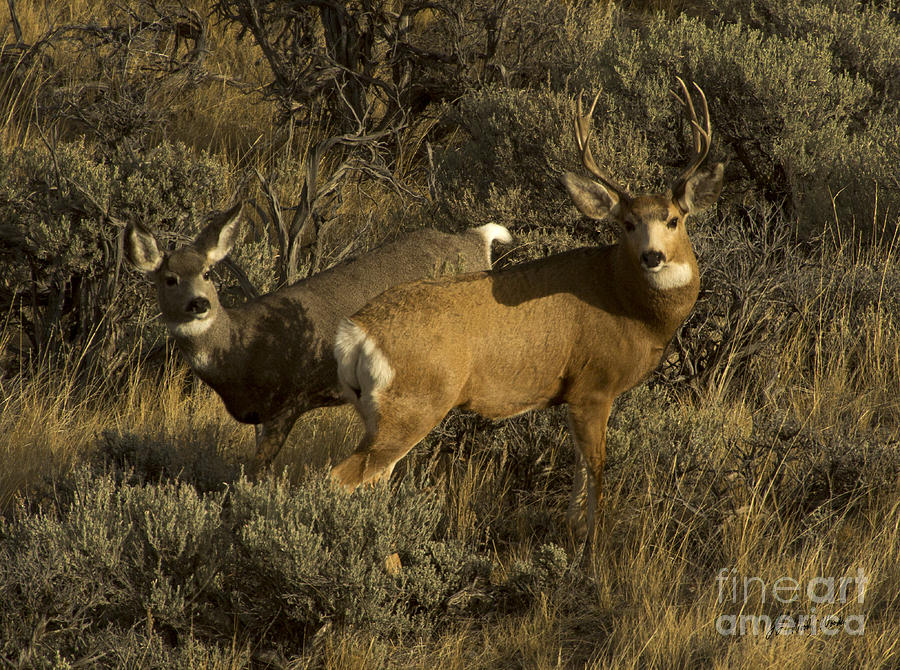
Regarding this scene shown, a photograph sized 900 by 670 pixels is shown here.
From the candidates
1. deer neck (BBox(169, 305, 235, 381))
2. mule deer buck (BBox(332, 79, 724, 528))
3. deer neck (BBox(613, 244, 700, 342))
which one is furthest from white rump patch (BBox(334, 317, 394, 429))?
deer neck (BBox(613, 244, 700, 342))

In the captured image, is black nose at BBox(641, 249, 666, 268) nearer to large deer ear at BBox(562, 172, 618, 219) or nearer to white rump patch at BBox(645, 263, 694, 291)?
white rump patch at BBox(645, 263, 694, 291)

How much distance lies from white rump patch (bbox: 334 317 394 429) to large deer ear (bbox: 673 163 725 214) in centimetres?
157

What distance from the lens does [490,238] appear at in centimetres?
593

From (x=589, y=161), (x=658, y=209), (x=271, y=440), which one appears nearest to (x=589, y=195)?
(x=589, y=161)

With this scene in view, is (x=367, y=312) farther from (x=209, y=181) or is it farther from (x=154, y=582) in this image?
(x=209, y=181)

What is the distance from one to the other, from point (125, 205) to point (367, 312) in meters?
3.52

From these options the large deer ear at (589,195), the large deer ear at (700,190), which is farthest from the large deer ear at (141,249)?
the large deer ear at (700,190)

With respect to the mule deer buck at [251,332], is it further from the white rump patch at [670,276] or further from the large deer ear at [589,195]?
the white rump patch at [670,276]

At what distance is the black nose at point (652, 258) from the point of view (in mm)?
4066

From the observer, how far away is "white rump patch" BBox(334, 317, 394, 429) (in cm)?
387

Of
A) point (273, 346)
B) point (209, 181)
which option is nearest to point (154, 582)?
point (273, 346)

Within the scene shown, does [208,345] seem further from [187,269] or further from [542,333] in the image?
[542,333]

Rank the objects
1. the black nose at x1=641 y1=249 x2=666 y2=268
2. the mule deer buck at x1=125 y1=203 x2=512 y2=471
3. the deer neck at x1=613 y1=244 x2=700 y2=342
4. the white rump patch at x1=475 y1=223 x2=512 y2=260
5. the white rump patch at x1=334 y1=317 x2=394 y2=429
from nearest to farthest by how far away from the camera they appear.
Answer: the white rump patch at x1=334 y1=317 x2=394 y2=429, the black nose at x1=641 y1=249 x2=666 y2=268, the deer neck at x1=613 y1=244 x2=700 y2=342, the mule deer buck at x1=125 y1=203 x2=512 y2=471, the white rump patch at x1=475 y1=223 x2=512 y2=260

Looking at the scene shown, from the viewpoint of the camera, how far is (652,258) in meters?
4.07
